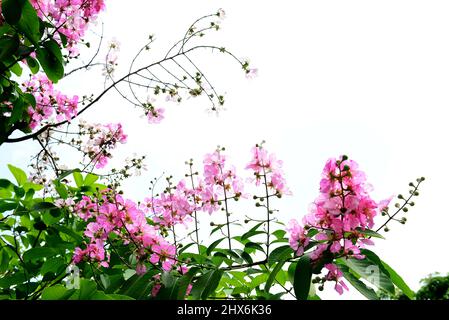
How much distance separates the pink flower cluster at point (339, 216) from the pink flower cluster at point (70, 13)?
5.20 feet

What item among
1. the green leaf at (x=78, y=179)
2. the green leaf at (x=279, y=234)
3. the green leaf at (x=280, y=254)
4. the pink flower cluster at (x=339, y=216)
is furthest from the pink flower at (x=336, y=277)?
the green leaf at (x=78, y=179)

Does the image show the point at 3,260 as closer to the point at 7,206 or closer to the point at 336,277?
the point at 7,206

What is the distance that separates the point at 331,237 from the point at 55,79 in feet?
4.94

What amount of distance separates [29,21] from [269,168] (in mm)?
1118

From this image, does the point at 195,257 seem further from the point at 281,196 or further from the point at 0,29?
the point at 0,29

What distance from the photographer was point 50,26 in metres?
2.21

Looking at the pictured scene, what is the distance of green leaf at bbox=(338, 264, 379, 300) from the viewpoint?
123 cm

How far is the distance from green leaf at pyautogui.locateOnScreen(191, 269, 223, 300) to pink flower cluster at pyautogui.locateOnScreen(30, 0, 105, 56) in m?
1.48

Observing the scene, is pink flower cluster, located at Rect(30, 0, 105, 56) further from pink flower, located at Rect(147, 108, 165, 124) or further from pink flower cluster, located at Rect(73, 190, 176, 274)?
pink flower cluster, located at Rect(73, 190, 176, 274)

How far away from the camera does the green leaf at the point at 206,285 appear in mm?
1402

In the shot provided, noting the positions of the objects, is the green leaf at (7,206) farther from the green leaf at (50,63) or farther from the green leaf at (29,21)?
the green leaf at (29,21)

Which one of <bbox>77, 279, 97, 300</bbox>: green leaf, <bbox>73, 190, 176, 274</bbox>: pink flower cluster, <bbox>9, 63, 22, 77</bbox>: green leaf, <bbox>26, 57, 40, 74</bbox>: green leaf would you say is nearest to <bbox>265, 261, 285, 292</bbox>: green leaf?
<bbox>73, 190, 176, 274</bbox>: pink flower cluster
